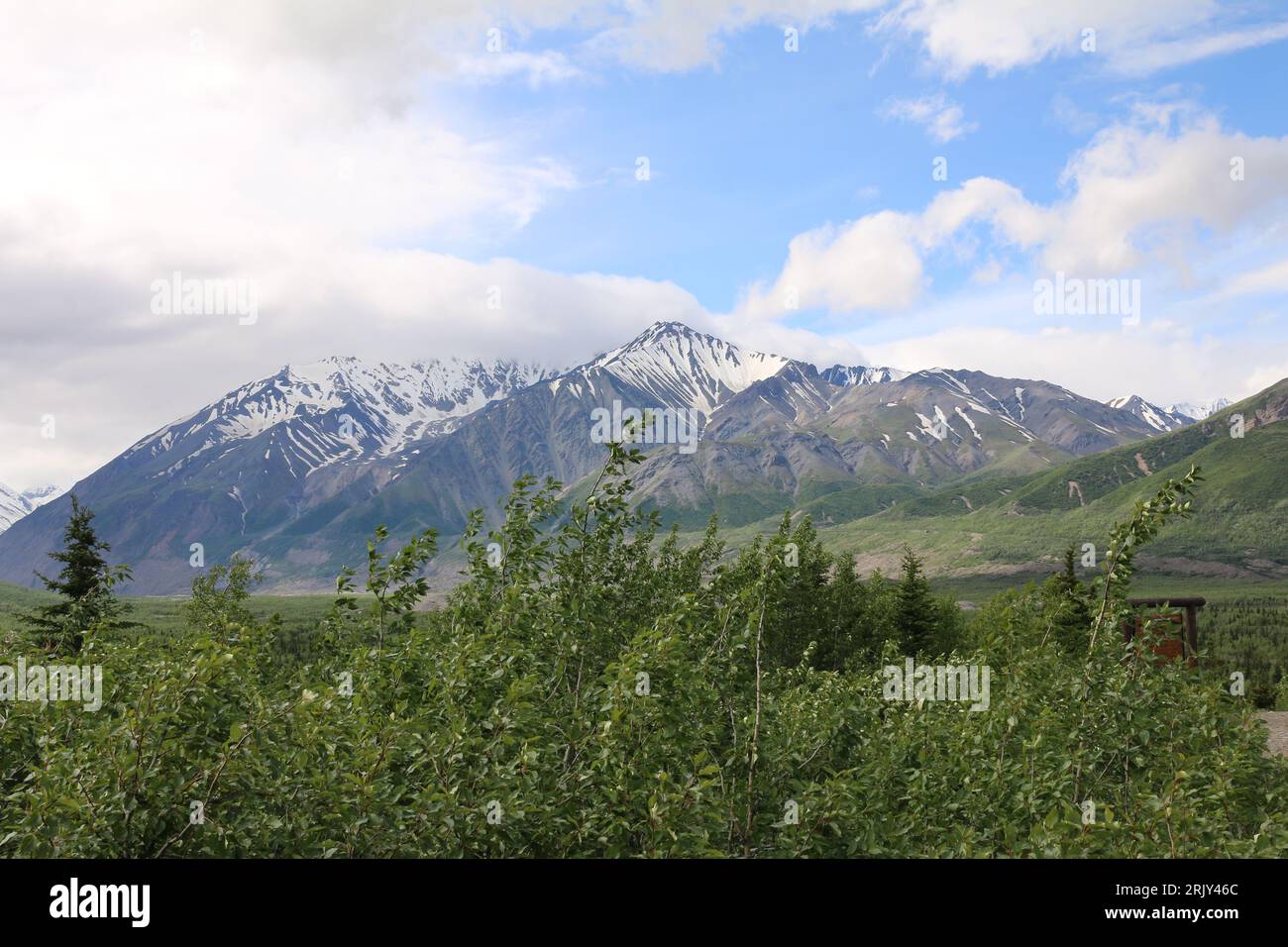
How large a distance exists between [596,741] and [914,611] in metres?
73.7

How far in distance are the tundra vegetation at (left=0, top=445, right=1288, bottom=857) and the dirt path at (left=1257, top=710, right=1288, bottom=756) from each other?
86.3 ft

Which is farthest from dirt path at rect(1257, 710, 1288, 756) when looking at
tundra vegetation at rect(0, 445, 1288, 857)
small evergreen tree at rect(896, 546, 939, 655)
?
small evergreen tree at rect(896, 546, 939, 655)

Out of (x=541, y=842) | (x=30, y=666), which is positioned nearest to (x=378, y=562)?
(x=30, y=666)

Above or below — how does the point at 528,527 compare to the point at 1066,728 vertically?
above

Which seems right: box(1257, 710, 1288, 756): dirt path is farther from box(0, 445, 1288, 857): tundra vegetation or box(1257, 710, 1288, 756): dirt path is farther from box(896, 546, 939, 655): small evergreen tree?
box(896, 546, 939, 655): small evergreen tree

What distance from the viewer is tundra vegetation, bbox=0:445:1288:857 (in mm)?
6375

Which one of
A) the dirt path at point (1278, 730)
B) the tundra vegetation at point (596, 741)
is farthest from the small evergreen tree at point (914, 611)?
the tundra vegetation at point (596, 741)

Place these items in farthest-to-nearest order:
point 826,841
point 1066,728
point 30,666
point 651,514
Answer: point 651,514 → point 1066,728 → point 30,666 → point 826,841

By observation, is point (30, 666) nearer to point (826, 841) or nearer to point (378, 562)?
point (378, 562)

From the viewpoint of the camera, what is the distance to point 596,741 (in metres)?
7.57

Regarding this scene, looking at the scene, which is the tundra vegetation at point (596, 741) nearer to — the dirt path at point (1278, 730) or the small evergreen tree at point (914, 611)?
the dirt path at point (1278, 730)

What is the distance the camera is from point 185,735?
644 centimetres

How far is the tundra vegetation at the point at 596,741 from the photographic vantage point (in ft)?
20.9
